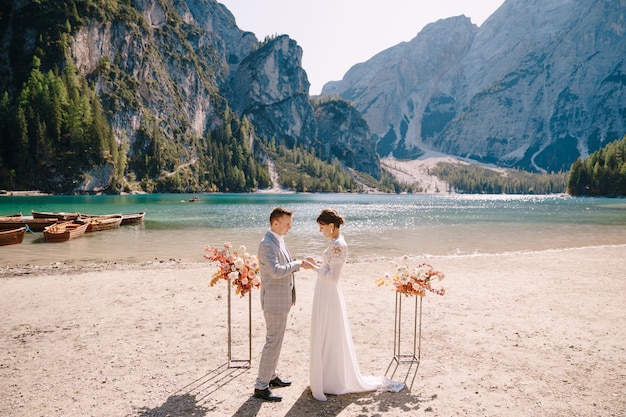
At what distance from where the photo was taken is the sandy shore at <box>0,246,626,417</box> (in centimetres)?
698

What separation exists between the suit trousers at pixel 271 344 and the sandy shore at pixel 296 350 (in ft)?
1.50

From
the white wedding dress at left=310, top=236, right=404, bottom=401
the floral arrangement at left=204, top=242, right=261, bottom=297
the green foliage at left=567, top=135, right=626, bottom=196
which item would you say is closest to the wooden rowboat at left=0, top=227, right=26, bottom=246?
the floral arrangement at left=204, top=242, right=261, bottom=297

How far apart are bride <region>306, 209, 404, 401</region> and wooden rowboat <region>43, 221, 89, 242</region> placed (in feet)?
110

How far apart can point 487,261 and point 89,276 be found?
72.3ft

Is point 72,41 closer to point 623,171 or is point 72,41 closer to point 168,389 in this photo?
point 168,389

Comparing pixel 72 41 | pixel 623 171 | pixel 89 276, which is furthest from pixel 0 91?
pixel 623 171

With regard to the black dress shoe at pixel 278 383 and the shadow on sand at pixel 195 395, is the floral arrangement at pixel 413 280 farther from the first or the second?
the shadow on sand at pixel 195 395

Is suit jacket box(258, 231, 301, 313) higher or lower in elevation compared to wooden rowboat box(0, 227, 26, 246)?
higher

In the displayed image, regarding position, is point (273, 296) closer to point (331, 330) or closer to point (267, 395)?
point (331, 330)

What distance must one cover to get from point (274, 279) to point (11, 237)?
32.4 metres

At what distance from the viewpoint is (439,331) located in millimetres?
11102

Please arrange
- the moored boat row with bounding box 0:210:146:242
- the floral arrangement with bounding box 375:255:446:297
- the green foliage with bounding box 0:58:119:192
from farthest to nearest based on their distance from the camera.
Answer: the green foliage with bounding box 0:58:119:192 < the moored boat row with bounding box 0:210:146:242 < the floral arrangement with bounding box 375:255:446:297

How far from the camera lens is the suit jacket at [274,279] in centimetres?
678

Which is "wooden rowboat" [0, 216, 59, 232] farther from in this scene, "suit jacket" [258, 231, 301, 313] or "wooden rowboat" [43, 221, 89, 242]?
"suit jacket" [258, 231, 301, 313]
